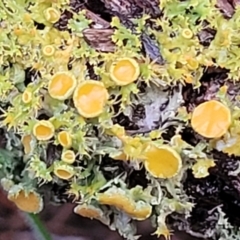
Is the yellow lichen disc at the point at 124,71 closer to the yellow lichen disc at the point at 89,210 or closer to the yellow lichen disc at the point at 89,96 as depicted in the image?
the yellow lichen disc at the point at 89,96

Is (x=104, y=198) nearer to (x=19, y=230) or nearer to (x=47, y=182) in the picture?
(x=47, y=182)

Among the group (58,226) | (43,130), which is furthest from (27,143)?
(58,226)

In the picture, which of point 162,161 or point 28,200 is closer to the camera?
point 162,161

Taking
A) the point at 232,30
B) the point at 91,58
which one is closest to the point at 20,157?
the point at 91,58

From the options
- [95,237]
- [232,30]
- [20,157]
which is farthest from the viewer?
[95,237]

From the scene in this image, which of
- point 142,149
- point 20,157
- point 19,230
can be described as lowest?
point 19,230

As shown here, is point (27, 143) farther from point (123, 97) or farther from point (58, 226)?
point (58, 226)
